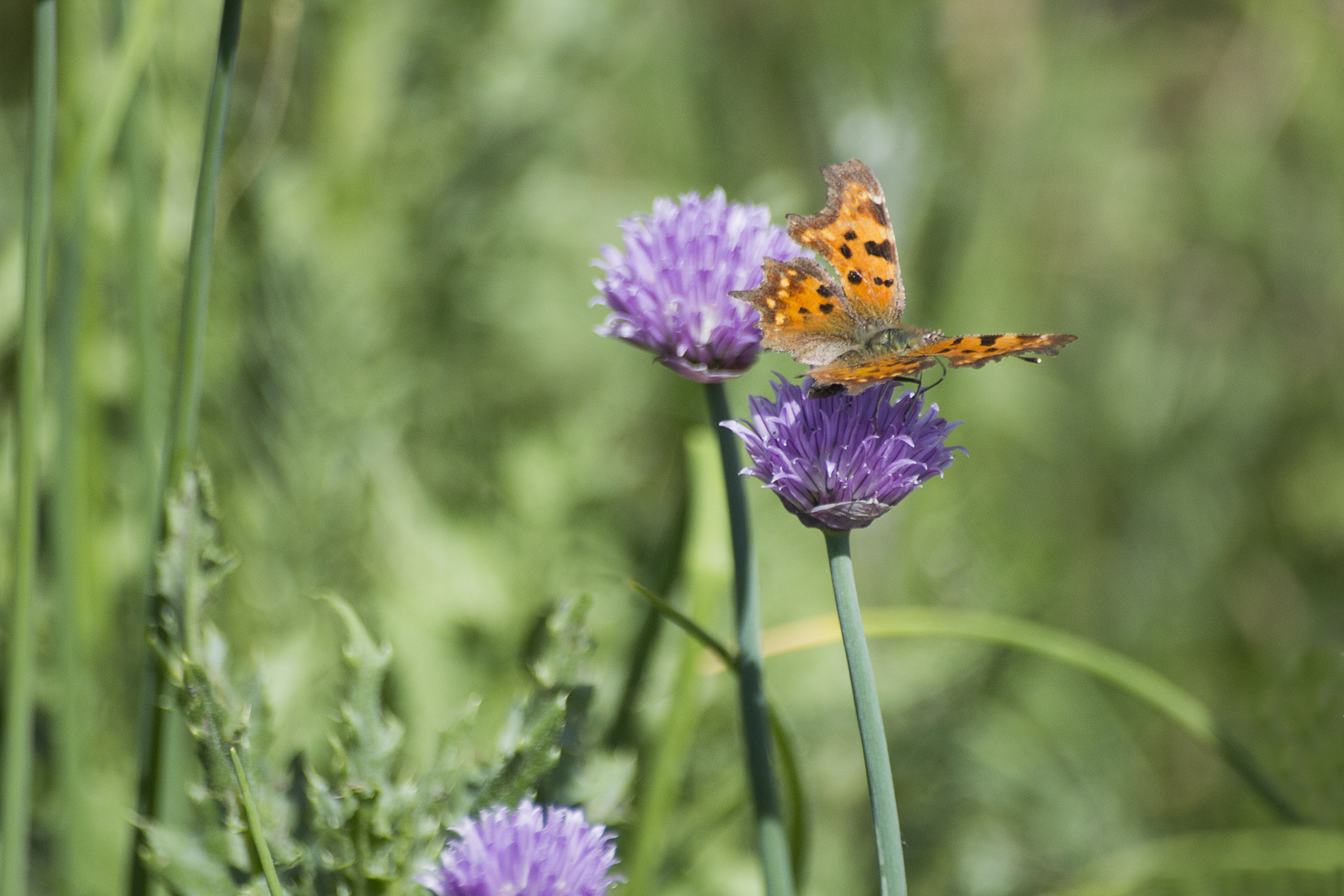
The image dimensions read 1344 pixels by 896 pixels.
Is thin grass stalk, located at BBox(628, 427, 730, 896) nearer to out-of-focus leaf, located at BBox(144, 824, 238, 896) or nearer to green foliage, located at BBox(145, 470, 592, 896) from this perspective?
green foliage, located at BBox(145, 470, 592, 896)

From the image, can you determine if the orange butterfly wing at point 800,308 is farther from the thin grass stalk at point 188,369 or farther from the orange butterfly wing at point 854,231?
the thin grass stalk at point 188,369

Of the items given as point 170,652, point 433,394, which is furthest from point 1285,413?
point 170,652

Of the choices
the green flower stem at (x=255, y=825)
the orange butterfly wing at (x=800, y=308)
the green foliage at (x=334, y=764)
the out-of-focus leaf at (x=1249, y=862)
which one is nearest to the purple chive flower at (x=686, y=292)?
the orange butterfly wing at (x=800, y=308)

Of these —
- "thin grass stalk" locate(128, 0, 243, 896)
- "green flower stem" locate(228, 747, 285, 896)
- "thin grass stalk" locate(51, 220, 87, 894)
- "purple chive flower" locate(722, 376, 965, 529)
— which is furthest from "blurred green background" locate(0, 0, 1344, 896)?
"purple chive flower" locate(722, 376, 965, 529)

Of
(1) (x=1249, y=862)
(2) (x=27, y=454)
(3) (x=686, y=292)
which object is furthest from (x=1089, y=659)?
(2) (x=27, y=454)

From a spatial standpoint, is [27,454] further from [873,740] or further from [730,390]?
[730,390]

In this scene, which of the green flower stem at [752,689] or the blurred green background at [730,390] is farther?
the blurred green background at [730,390]

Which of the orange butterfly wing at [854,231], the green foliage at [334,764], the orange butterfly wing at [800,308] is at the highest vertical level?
the orange butterfly wing at [854,231]

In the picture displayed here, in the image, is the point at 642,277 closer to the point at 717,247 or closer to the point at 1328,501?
the point at 717,247
